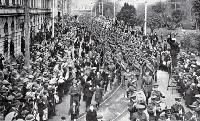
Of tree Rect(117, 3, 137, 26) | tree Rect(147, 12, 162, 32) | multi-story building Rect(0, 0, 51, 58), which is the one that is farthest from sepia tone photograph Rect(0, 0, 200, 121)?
tree Rect(117, 3, 137, 26)

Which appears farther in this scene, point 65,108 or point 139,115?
point 65,108

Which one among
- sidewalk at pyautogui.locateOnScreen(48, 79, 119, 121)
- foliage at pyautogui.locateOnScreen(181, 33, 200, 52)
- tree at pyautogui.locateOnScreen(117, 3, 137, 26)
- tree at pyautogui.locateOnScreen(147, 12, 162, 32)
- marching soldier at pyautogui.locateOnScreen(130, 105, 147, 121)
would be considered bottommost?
sidewalk at pyautogui.locateOnScreen(48, 79, 119, 121)

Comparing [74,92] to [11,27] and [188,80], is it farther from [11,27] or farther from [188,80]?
[11,27]

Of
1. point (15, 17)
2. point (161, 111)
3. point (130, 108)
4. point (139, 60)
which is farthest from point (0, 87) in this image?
point (15, 17)

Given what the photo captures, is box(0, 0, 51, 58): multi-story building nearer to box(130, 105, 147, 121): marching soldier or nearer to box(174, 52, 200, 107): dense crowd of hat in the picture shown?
box(174, 52, 200, 107): dense crowd of hat

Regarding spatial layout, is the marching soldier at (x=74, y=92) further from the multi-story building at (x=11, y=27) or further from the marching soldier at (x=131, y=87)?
the multi-story building at (x=11, y=27)

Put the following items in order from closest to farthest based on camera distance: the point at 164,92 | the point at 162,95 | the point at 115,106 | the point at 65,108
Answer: the point at 162,95, the point at 65,108, the point at 115,106, the point at 164,92

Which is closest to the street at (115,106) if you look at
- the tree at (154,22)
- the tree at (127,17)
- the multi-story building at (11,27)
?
the multi-story building at (11,27)

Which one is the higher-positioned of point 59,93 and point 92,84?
point 92,84

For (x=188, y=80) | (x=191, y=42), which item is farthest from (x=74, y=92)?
(x=191, y=42)

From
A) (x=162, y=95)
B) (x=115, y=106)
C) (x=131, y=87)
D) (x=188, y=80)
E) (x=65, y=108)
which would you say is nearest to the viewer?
(x=162, y=95)

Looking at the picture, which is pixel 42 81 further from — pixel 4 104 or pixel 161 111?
pixel 161 111

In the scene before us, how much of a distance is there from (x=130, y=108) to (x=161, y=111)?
1.65 meters

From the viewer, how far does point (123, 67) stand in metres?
21.6
